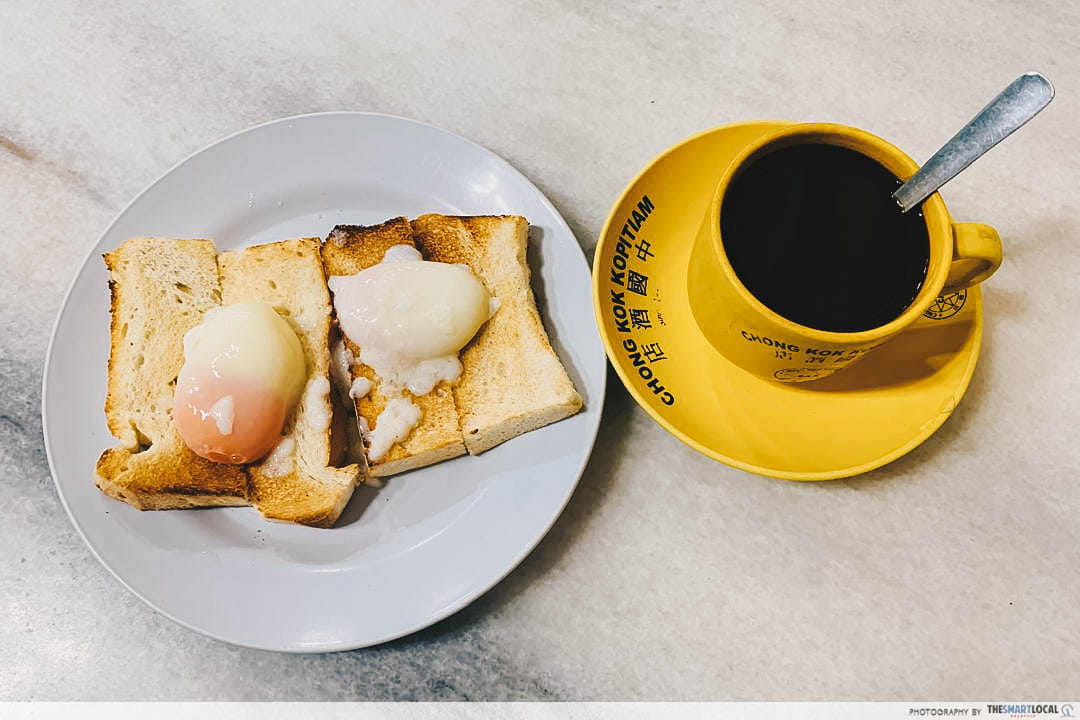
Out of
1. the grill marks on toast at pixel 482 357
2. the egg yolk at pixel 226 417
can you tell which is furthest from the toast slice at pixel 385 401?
the egg yolk at pixel 226 417

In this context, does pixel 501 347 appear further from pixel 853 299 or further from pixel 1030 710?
pixel 1030 710

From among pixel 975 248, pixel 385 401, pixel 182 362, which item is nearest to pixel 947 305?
pixel 975 248

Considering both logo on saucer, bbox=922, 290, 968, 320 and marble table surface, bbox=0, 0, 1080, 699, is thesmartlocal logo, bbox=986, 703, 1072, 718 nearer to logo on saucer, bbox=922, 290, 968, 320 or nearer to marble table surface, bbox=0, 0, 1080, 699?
marble table surface, bbox=0, 0, 1080, 699

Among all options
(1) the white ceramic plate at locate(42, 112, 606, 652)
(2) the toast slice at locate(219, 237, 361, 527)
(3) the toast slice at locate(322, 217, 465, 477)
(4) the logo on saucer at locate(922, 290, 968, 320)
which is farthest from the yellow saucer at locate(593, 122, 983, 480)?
(2) the toast slice at locate(219, 237, 361, 527)

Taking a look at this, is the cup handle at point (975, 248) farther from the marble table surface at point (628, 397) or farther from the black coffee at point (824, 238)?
the marble table surface at point (628, 397)

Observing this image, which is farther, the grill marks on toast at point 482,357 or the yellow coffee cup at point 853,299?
the grill marks on toast at point 482,357

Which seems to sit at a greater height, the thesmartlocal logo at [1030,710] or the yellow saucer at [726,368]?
the yellow saucer at [726,368]
